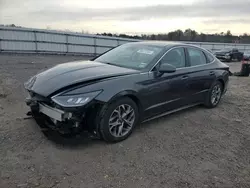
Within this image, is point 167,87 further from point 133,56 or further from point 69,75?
point 69,75

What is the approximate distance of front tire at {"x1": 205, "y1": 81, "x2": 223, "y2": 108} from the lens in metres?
5.92

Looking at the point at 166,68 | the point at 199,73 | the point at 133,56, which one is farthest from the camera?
the point at 199,73

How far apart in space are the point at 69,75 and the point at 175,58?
2141 mm

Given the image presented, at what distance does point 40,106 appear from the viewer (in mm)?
3756

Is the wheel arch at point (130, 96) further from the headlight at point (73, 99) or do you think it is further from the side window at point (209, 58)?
the side window at point (209, 58)

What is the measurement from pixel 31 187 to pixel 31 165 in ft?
1.47

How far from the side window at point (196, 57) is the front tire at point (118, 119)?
1983 mm

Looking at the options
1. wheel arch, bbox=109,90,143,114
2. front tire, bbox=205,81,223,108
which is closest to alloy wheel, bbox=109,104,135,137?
wheel arch, bbox=109,90,143,114

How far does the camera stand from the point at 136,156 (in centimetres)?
365

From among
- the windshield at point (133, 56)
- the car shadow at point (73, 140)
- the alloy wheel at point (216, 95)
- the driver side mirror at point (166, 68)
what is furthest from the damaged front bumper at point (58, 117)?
the alloy wheel at point (216, 95)

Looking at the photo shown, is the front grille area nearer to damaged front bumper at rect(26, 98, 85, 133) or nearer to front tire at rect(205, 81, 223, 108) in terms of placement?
damaged front bumper at rect(26, 98, 85, 133)

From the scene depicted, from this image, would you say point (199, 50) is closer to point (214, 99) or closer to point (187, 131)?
point (214, 99)

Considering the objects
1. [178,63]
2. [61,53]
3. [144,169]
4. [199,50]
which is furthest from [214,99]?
[61,53]

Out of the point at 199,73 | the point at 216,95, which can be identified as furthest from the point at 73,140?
the point at 216,95
